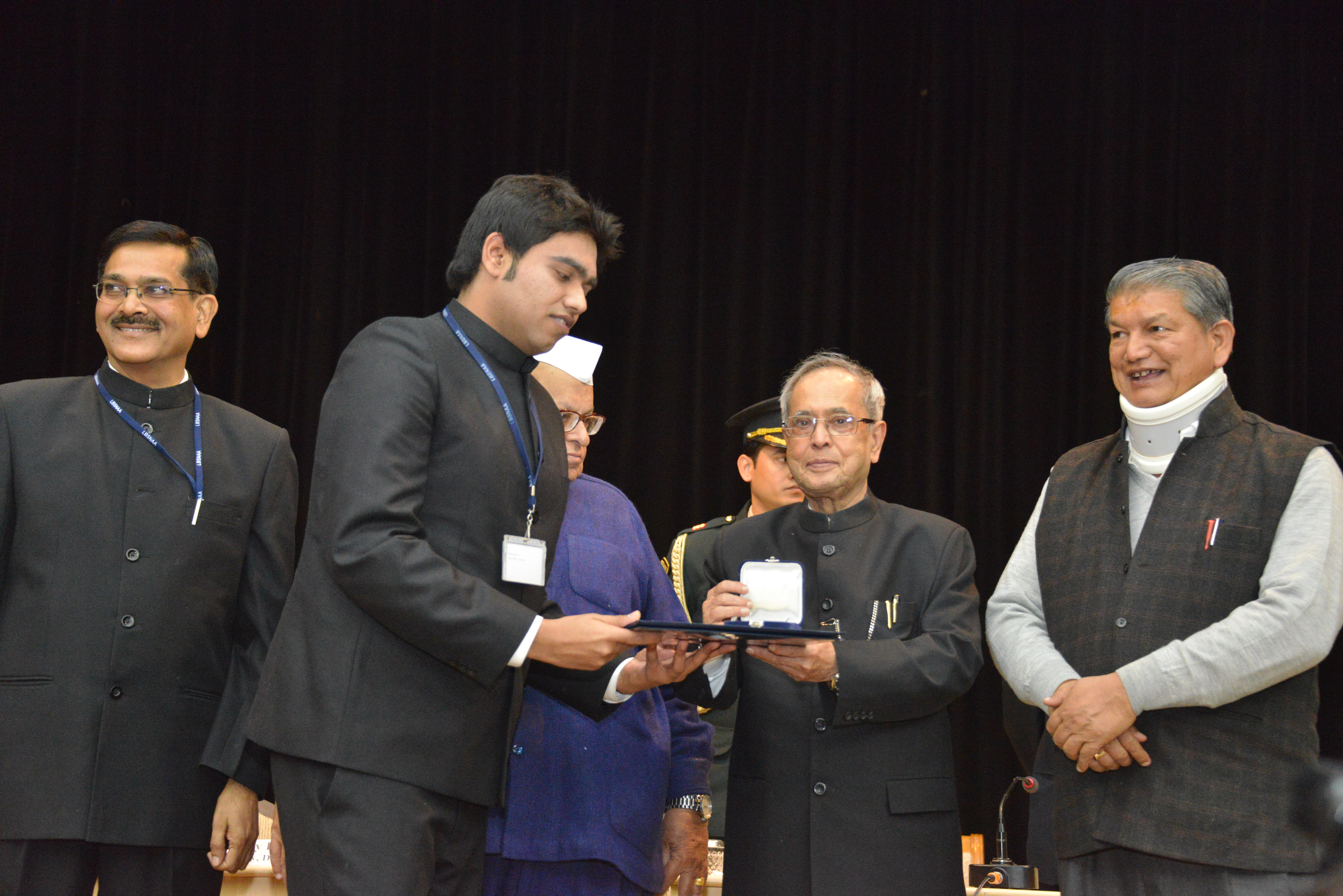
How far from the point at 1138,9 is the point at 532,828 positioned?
15.0 ft

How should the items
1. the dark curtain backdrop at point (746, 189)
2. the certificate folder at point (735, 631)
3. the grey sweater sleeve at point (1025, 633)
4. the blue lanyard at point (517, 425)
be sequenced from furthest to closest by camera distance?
1. the dark curtain backdrop at point (746, 189)
2. the grey sweater sleeve at point (1025, 633)
3. the blue lanyard at point (517, 425)
4. the certificate folder at point (735, 631)

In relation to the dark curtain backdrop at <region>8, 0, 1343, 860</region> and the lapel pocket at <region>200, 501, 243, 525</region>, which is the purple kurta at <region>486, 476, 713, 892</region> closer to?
the lapel pocket at <region>200, 501, 243, 525</region>

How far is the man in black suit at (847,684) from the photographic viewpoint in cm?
251

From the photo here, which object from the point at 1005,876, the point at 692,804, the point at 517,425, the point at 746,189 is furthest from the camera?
the point at 746,189

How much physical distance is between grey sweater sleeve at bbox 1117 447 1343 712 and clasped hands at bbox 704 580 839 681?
0.56 meters

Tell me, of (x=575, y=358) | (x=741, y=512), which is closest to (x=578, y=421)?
(x=575, y=358)

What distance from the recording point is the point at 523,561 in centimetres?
206

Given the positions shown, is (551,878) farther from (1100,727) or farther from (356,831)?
(1100,727)

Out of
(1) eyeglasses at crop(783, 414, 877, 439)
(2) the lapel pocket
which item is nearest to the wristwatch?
(1) eyeglasses at crop(783, 414, 877, 439)

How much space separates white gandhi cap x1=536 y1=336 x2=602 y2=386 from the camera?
3135 millimetres

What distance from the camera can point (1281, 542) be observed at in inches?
95.1

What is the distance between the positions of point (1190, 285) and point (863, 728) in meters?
1.16

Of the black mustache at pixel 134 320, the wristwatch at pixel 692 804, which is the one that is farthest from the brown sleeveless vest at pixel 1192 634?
the black mustache at pixel 134 320

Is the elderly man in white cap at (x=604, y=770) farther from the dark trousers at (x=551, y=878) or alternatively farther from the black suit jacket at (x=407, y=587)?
the black suit jacket at (x=407, y=587)
